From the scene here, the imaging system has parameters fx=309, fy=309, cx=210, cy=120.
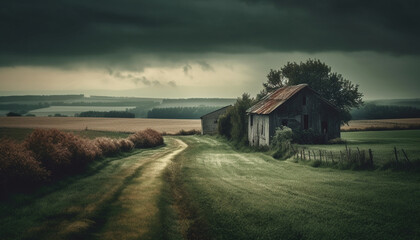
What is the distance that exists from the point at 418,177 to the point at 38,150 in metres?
19.1

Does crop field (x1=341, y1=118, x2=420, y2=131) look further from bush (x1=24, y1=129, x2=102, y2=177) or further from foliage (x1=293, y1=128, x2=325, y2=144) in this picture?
bush (x1=24, y1=129, x2=102, y2=177)

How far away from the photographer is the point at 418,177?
1458cm

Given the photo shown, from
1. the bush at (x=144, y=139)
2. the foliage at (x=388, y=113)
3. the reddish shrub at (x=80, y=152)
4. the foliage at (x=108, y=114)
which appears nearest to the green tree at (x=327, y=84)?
the bush at (x=144, y=139)

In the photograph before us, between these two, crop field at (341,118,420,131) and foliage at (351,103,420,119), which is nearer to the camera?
crop field at (341,118,420,131)

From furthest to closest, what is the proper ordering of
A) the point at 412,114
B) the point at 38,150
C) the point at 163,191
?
the point at 412,114 < the point at 38,150 < the point at 163,191

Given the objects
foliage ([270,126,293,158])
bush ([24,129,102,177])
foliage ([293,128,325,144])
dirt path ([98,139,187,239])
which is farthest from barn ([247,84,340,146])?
dirt path ([98,139,187,239])

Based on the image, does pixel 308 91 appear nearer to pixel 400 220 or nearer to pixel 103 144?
pixel 103 144

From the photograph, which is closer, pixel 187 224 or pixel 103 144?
pixel 187 224

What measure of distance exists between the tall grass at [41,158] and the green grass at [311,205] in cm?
682

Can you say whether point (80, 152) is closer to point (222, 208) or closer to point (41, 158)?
point (41, 158)

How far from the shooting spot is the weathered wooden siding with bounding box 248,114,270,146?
35.8 m

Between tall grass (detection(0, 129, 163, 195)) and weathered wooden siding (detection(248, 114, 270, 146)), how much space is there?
1851 cm

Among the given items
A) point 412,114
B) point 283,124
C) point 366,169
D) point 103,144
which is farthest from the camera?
point 412,114

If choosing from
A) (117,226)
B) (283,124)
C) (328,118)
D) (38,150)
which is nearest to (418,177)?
(117,226)
